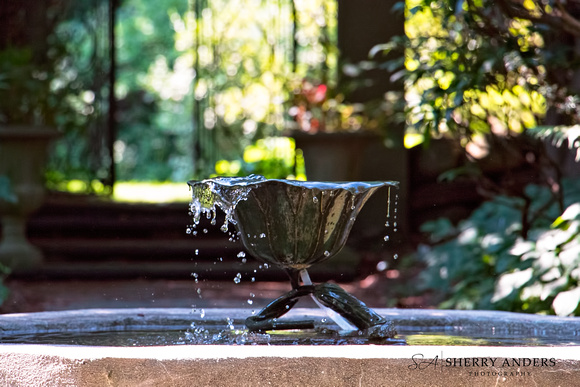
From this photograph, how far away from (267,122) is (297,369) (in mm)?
7137

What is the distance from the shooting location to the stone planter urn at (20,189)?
6.96m

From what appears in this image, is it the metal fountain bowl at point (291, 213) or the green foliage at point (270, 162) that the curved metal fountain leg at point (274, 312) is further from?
the green foliage at point (270, 162)

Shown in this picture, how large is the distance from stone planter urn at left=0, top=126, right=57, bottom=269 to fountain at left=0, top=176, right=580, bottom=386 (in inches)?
157

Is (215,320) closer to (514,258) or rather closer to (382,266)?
(514,258)

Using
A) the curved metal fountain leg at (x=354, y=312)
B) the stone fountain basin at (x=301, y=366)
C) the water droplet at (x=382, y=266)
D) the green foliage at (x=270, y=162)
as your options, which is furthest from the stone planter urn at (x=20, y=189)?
the stone fountain basin at (x=301, y=366)

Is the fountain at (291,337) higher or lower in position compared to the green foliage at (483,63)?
lower

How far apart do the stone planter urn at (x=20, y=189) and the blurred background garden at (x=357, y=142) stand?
0.03m

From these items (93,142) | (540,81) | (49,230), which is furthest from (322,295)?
(93,142)

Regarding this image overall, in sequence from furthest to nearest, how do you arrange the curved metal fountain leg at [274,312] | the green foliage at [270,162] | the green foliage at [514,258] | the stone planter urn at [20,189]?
the green foliage at [270,162], the stone planter urn at [20,189], the green foliage at [514,258], the curved metal fountain leg at [274,312]

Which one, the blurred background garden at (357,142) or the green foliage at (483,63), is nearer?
the green foliage at (483,63)

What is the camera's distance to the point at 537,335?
10.0ft

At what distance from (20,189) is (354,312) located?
4816 mm

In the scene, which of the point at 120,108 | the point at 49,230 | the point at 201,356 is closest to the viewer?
the point at 201,356

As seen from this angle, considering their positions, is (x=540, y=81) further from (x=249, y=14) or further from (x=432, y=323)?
(x=249, y=14)
